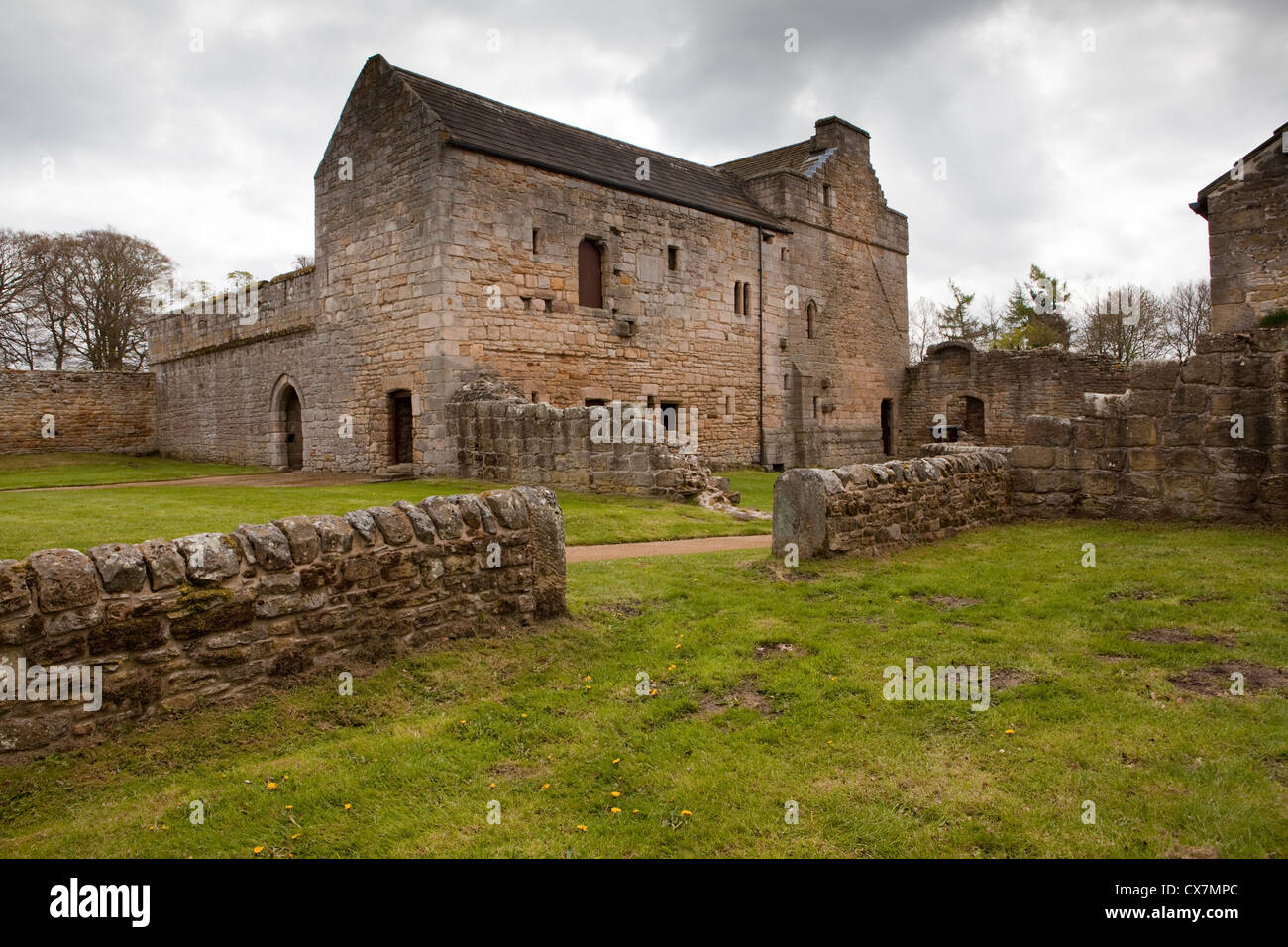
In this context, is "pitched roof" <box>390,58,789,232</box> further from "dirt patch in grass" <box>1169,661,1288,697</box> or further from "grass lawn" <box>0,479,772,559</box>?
"dirt patch in grass" <box>1169,661,1288,697</box>

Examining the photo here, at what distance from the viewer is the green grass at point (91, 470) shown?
740 inches

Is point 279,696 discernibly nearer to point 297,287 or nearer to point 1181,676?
point 1181,676

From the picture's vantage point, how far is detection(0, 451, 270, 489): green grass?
740 inches

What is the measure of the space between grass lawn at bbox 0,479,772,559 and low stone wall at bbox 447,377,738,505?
0.44 meters

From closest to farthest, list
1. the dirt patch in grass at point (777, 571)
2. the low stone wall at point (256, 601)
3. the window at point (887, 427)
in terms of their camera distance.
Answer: the low stone wall at point (256, 601) → the dirt patch in grass at point (777, 571) → the window at point (887, 427)

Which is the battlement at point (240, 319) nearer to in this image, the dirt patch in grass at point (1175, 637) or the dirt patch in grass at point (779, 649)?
the dirt patch in grass at point (779, 649)

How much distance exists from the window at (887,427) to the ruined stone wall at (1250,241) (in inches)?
623

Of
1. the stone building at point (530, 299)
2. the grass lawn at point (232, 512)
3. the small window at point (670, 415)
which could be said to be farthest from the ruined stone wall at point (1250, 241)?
the small window at point (670, 415)

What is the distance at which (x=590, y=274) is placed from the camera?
66.9 feet

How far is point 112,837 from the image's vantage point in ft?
12.1

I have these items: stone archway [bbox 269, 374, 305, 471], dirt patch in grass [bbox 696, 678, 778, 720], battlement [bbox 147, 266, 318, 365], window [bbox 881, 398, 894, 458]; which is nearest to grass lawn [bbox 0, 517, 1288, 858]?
dirt patch in grass [bbox 696, 678, 778, 720]

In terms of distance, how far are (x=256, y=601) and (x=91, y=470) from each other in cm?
2103

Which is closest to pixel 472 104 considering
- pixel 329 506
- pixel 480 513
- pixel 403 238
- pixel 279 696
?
pixel 403 238

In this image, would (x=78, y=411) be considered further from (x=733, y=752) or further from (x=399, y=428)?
(x=733, y=752)
